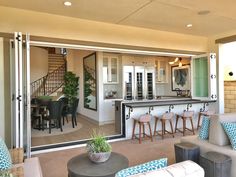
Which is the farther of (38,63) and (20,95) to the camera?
(38,63)

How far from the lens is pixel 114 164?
221 centimetres

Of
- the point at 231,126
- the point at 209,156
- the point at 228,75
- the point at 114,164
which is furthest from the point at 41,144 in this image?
the point at 228,75

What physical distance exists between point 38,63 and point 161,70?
5.65 metres

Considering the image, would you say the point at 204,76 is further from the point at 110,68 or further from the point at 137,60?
the point at 110,68

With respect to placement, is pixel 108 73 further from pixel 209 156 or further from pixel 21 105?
pixel 209 156

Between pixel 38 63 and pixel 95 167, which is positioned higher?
pixel 38 63

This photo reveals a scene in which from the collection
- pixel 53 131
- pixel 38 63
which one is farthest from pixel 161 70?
pixel 38 63

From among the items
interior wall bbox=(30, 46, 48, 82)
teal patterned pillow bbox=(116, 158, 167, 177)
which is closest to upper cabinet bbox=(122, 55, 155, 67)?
interior wall bbox=(30, 46, 48, 82)

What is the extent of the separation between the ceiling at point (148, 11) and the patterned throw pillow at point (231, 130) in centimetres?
228

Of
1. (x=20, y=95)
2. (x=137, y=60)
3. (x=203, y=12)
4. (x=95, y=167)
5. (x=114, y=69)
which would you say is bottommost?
(x=95, y=167)

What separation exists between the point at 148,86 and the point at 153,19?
3.85 m

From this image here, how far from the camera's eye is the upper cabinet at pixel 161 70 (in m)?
8.82

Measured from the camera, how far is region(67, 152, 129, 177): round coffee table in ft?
6.56

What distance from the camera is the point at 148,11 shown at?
4.13m
